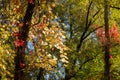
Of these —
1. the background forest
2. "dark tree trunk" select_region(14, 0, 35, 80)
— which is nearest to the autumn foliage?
the background forest

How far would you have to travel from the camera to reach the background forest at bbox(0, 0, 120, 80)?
9000mm

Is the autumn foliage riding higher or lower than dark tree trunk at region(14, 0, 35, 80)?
higher

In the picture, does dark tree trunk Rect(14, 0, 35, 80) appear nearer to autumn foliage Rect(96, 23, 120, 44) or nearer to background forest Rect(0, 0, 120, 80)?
background forest Rect(0, 0, 120, 80)

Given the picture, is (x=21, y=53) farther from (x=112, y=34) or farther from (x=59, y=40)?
(x=112, y=34)

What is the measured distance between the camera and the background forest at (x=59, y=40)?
29.5 feet

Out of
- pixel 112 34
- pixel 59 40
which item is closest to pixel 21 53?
pixel 59 40

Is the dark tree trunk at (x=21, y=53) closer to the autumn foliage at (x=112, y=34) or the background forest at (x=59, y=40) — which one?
the background forest at (x=59, y=40)

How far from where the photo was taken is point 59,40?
874 cm

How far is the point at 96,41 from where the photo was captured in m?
33.4

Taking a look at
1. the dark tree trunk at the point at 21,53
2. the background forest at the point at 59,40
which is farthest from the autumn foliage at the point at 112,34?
the dark tree trunk at the point at 21,53

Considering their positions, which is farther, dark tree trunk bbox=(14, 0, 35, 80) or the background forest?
dark tree trunk bbox=(14, 0, 35, 80)

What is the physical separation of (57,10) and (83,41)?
409 centimetres

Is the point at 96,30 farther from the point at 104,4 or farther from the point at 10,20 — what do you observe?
the point at 10,20

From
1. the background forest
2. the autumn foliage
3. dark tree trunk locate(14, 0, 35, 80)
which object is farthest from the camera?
the autumn foliage
